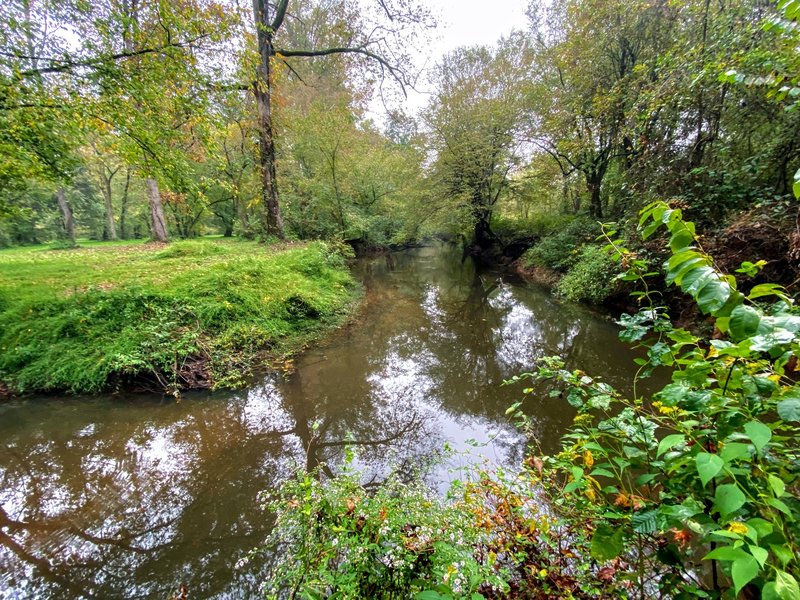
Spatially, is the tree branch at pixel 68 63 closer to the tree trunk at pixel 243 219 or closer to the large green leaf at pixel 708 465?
the large green leaf at pixel 708 465

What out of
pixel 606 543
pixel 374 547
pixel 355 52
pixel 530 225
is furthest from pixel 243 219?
pixel 606 543

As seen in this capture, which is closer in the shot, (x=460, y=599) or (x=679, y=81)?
(x=460, y=599)

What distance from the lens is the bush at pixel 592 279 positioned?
7.46 metres

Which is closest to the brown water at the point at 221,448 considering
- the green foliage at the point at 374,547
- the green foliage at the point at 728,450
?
the green foliage at the point at 374,547

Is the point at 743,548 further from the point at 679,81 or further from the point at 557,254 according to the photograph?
the point at 557,254

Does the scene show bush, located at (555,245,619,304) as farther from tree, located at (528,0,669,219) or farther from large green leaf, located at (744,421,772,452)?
large green leaf, located at (744,421,772,452)

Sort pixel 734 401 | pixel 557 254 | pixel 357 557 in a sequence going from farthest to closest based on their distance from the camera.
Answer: pixel 557 254 < pixel 357 557 < pixel 734 401

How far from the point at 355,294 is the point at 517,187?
10217 millimetres

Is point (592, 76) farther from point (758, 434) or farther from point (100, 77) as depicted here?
point (758, 434)

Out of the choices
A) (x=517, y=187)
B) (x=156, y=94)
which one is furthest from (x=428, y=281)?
(x=156, y=94)

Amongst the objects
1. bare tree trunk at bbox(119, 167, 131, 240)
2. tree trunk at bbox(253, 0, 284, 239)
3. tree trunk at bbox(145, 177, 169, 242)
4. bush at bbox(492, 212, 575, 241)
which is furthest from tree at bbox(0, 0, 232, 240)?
bare tree trunk at bbox(119, 167, 131, 240)

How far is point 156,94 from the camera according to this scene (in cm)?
500

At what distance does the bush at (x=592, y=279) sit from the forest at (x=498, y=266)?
94 mm

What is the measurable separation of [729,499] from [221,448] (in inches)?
163
